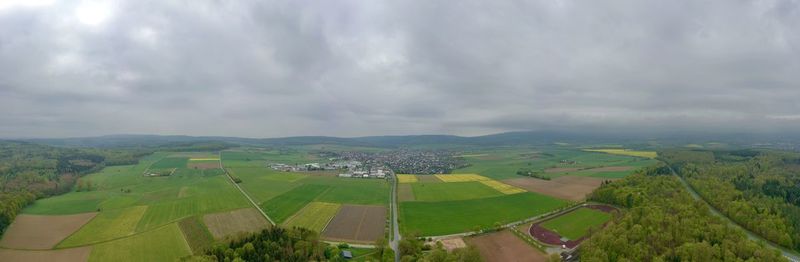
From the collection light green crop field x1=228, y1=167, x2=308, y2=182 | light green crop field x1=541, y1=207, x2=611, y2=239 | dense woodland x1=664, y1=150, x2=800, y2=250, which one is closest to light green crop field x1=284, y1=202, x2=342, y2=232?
light green crop field x1=541, y1=207, x2=611, y2=239

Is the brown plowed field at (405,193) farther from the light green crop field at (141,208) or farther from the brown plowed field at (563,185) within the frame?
the light green crop field at (141,208)

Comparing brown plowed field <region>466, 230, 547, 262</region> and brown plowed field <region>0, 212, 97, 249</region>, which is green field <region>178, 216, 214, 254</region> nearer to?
brown plowed field <region>0, 212, 97, 249</region>

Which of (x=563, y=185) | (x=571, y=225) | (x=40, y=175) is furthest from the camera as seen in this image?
(x=40, y=175)

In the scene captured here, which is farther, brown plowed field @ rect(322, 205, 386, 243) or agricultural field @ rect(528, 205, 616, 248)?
brown plowed field @ rect(322, 205, 386, 243)

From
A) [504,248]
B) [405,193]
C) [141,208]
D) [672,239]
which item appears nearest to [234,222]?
[141,208]

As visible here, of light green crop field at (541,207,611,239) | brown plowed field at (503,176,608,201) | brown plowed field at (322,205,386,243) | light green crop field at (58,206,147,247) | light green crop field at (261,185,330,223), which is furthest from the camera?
brown plowed field at (503,176,608,201)

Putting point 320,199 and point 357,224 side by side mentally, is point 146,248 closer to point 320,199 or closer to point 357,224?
point 357,224

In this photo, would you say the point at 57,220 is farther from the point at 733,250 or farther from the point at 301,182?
the point at 733,250
